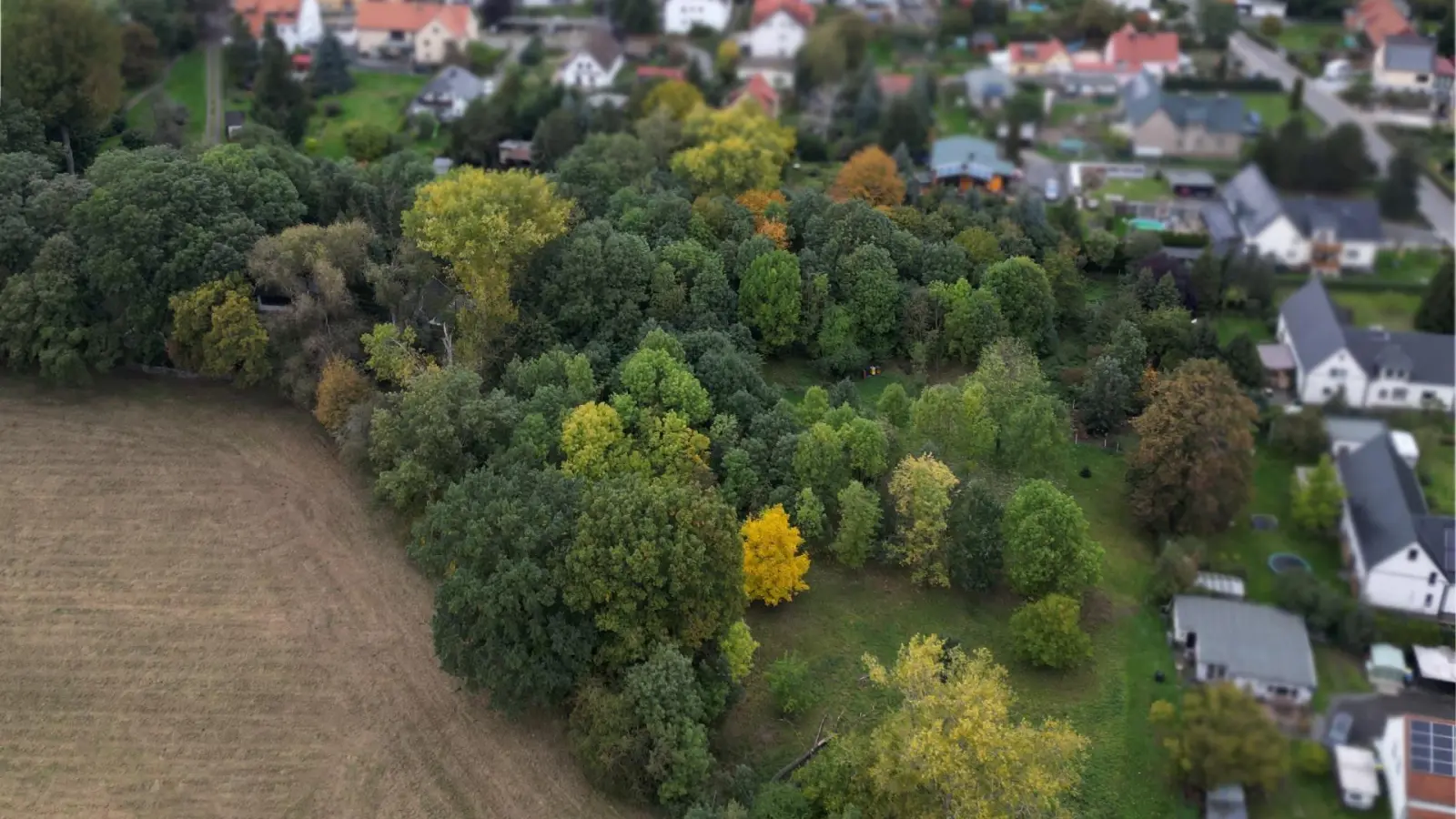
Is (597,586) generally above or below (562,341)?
below

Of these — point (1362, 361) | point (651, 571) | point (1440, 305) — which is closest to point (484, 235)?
point (651, 571)

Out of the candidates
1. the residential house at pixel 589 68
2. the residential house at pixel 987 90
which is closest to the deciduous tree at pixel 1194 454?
the residential house at pixel 987 90

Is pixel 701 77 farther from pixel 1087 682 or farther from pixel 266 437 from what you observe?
pixel 1087 682

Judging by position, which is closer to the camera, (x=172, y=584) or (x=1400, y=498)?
(x=1400, y=498)

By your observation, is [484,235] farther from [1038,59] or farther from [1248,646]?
[1038,59]

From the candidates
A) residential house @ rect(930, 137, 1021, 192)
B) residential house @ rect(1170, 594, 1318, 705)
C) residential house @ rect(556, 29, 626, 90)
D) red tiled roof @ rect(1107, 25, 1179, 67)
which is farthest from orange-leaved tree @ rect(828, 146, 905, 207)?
red tiled roof @ rect(1107, 25, 1179, 67)

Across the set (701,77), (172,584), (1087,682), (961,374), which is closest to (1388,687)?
(1087,682)
